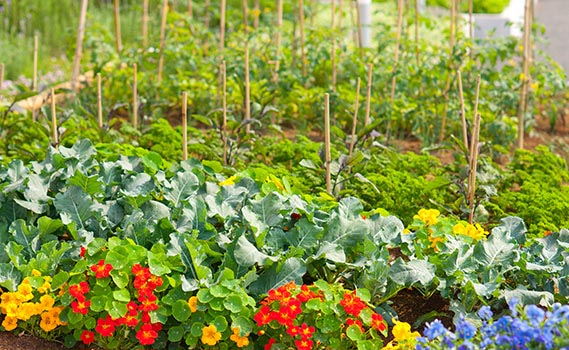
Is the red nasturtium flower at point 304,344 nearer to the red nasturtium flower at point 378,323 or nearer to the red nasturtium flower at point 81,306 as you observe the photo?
the red nasturtium flower at point 378,323

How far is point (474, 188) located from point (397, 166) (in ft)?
1.98

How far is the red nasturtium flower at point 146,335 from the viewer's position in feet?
10.1

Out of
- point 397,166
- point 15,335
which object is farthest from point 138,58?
point 15,335

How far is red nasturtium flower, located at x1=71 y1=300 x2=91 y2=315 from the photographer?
3.13 m

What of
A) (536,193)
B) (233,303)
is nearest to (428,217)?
(536,193)

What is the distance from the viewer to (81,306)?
10.2 ft

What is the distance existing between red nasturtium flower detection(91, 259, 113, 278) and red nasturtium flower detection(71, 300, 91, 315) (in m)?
0.10

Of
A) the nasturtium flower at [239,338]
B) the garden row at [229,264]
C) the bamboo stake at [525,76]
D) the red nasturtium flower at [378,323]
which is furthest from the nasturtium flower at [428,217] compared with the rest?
the bamboo stake at [525,76]

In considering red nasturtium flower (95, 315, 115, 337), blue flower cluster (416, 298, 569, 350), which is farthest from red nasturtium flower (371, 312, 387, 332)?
red nasturtium flower (95, 315, 115, 337)

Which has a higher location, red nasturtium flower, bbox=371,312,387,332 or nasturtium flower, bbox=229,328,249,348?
red nasturtium flower, bbox=371,312,387,332

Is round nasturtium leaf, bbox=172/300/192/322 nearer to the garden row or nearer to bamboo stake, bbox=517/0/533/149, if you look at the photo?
the garden row

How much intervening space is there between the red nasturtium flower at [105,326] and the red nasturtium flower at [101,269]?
0.16 meters

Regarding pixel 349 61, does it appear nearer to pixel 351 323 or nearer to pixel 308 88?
pixel 308 88

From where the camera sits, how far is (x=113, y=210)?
3.73 meters
